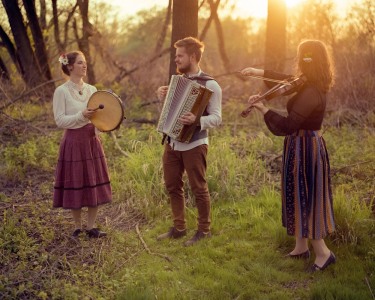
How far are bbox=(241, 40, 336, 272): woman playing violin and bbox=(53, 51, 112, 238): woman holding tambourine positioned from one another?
5.44 ft

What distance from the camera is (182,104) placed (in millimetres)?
4543

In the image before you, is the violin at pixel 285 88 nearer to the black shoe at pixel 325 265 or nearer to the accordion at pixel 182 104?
the accordion at pixel 182 104

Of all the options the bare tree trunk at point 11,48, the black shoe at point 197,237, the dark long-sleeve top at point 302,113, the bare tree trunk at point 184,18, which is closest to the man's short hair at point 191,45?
the dark long-sleeve top at point 302,113

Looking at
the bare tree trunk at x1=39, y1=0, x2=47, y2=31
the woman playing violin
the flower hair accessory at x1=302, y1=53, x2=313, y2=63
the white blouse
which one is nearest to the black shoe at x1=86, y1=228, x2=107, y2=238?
the white blouse

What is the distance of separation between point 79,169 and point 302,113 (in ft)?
7.26

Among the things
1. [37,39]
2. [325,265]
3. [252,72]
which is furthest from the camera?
[37,39]

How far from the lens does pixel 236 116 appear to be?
35.0 ft

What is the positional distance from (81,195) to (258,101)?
79.2 inches

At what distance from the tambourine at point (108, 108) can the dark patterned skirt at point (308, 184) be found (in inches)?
62.9

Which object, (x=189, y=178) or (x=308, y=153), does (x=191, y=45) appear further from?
(x=308, y=153)

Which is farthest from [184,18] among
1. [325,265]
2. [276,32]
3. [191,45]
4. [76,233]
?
[276,32]

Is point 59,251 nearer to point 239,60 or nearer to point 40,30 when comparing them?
point 40,30

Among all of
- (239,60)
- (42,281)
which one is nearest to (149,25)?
(239,60)

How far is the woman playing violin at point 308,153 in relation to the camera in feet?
12.9
